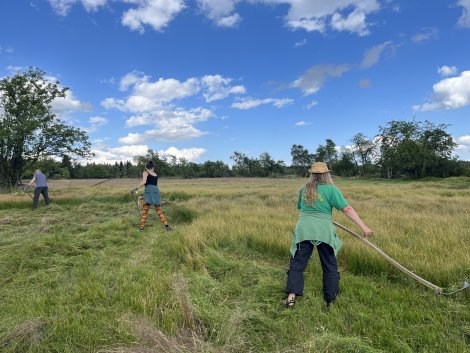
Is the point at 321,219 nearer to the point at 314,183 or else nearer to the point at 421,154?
the point at 314,183

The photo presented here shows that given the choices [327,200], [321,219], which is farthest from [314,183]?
[321,219]

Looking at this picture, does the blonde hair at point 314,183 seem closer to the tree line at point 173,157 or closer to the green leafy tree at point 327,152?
the tree line at point 173,157

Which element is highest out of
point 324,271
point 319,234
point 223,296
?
point 319,234

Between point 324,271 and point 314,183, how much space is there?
111 cm

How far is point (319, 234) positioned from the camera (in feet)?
13.4

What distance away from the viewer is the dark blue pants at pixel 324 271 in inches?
159

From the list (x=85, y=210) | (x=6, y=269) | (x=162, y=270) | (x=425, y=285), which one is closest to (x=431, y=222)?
(x=425, y=285)

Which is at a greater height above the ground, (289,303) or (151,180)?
(151,180)

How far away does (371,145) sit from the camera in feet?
262

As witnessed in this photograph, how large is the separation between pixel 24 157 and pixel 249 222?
25.1 metres

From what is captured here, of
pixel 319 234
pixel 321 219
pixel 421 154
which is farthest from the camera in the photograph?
pixel 421 154

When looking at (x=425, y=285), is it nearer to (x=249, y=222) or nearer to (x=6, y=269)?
(x=249, y=222)

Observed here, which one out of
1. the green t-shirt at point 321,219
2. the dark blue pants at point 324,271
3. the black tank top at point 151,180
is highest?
the black tank top at point 151,180

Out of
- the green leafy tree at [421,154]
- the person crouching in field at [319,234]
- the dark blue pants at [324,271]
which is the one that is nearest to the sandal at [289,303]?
the person crouching in field at [319,234]
